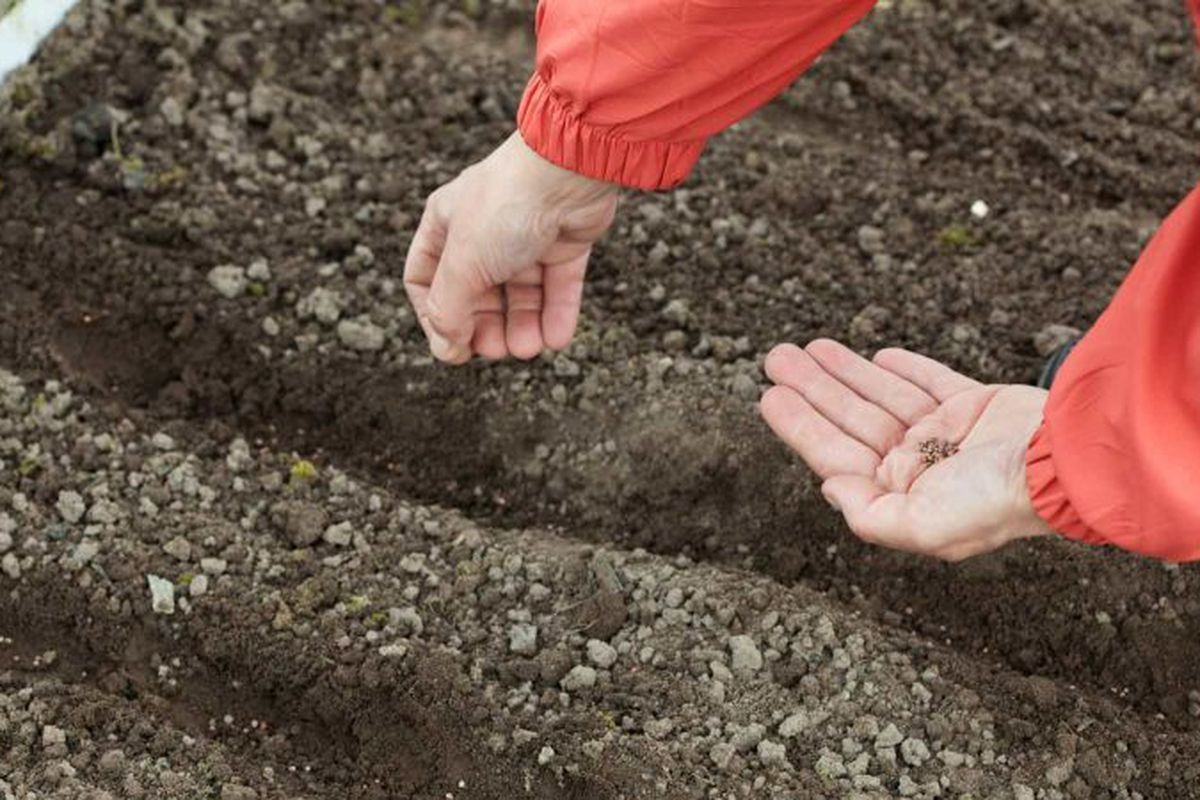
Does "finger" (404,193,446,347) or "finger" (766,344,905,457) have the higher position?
"finger" (404,193,446,347)

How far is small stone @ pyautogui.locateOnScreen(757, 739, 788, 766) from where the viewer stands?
8.44ft

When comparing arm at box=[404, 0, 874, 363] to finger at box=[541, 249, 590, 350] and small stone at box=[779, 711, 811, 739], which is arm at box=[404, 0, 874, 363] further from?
small stone at box=[779, 711, 811, 739]

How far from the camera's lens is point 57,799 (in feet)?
8.11

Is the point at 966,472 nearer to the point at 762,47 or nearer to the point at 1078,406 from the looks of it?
the point at 1078,406

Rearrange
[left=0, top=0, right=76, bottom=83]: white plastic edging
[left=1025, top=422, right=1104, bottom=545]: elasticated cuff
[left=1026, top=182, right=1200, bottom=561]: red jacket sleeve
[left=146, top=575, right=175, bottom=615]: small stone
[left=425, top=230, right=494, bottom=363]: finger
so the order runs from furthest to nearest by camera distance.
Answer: [left=0, top=0, right=76, bottom=83]: white plastic edging, [left=146, top=575, right=175, bottom=615]: small stone, [left=425, top=230, right=494, bottom=363]: finger, [left=1025, top=422, right=1104, bottom=545]: elasticated cuff, [left=1026, top=182, right=1200, bottom=561]: red jacket sleeve

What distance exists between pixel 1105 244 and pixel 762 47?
1414 millimetres

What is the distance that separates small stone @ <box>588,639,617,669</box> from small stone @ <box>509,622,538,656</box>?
0.09 meters

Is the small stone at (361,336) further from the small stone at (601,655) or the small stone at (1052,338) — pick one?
the small stone at (1052,338)

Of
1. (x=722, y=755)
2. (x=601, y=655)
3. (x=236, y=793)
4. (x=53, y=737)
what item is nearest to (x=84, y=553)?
(x=53, y=737)

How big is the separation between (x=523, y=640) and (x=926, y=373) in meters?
0.79

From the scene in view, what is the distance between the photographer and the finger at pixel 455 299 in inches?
99.0

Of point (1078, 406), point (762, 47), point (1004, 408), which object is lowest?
point (1004, 408)

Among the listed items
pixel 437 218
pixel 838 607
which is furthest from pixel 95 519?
pixel 838 607

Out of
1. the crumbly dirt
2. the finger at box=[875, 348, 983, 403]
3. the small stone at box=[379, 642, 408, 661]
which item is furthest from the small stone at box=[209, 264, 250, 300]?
the finger at box=[875, 348, 983, 403]
